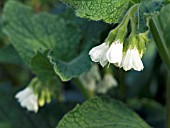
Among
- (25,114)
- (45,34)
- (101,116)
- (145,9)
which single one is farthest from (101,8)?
(25,114)

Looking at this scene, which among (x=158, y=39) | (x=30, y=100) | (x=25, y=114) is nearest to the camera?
(x=158, y=39)

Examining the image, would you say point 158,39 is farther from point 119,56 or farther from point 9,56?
point 9,56

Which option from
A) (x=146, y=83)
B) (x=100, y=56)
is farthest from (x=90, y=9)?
(x=146, y=83)

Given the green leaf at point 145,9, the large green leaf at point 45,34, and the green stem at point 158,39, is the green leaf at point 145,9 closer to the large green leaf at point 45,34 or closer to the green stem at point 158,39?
the green stem at point 158,39

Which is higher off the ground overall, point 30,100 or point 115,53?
point 115,53

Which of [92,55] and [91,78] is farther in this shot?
[91,78]

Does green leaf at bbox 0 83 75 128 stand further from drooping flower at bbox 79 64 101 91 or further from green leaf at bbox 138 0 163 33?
green leaf at bbox 138 0 163 33

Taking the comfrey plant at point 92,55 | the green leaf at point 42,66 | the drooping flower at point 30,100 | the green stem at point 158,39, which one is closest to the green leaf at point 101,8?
the comfrey plant at point 92,55

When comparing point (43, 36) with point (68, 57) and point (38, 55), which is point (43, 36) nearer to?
point (68, 57)
